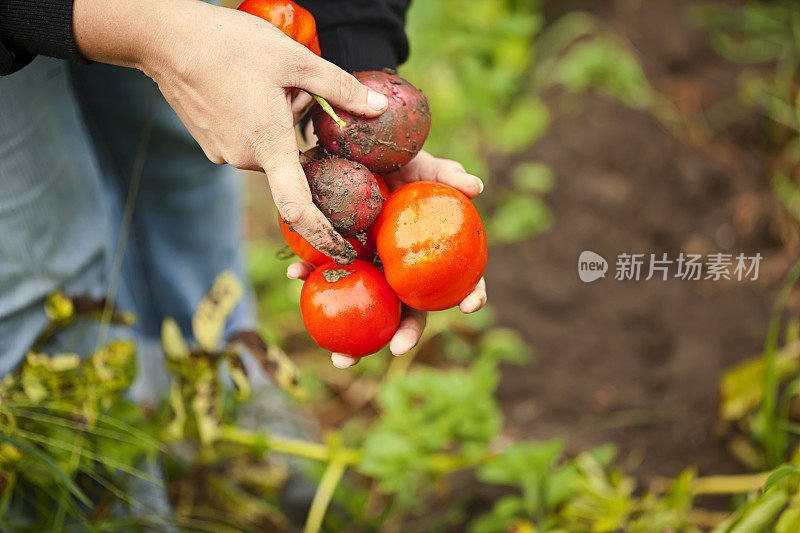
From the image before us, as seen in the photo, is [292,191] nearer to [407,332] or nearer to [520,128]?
[407,332]

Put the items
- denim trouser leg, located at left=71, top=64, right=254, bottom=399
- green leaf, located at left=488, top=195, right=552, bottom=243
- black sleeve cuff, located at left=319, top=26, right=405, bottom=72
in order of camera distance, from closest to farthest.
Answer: black sleeve cuff, located at left=319, top=26, right=405, bottom=72
denim trouser leg, located at left=71, top=64, right=254, bottom=399
green leaf, located at left=488, top=195, right=552, bottom=243

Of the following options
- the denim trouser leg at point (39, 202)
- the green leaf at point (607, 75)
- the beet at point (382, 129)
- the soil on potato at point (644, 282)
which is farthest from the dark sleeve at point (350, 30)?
the green leaf at point (607, 75)

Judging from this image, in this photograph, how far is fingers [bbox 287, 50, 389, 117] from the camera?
113cm

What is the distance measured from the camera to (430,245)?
1172mm

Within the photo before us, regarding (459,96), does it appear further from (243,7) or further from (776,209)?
(243,7)

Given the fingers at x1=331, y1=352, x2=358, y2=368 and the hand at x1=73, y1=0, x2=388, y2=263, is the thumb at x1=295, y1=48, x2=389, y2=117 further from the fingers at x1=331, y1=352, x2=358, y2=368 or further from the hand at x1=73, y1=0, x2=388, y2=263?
the fingers at x1=331, y1=352, x2=358, y2=368

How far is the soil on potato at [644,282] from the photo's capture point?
2.35m

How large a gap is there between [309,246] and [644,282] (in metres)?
2.02

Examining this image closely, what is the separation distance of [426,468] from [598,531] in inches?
19.6

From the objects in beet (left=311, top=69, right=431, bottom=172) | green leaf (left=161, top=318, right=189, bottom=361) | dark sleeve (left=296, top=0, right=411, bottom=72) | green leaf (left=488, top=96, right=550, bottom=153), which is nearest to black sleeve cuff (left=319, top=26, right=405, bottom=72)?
dark sleeve (left=296, top=0, right=411, bottom=72)

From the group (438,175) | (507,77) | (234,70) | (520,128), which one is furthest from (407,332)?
(507,77)

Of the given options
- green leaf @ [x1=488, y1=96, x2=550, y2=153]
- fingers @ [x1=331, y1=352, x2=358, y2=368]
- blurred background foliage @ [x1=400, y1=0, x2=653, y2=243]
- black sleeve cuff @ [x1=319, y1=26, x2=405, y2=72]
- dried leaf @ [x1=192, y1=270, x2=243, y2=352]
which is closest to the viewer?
fingers @ [x1=331, y1=352, x2=358, y2=368]

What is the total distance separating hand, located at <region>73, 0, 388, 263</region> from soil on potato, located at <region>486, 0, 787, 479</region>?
1593mm

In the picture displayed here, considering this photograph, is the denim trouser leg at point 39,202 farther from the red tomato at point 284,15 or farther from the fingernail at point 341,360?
the fingernail at point 341,360
